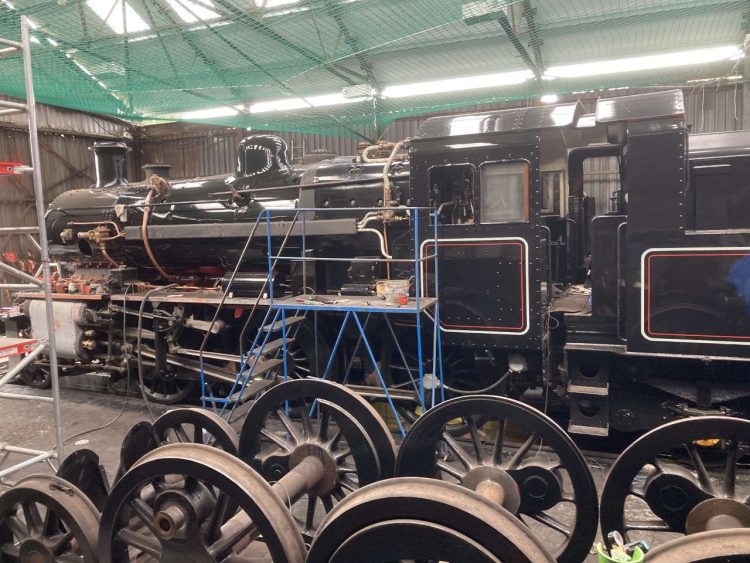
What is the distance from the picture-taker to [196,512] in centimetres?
252

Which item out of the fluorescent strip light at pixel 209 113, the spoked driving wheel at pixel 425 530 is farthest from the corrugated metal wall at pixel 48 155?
the spoked driving wheel at pixel 425 530

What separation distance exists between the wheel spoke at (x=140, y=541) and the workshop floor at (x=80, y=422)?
2.25 meters

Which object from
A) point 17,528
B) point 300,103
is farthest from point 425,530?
point 300,103

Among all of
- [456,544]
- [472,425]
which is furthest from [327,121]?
[456,544]

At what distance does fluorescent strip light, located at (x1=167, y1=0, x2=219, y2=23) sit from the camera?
221 inches

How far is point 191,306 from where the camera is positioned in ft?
19.8

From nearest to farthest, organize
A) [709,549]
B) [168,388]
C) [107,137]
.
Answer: [709,549]
[168,388]
[107,137]

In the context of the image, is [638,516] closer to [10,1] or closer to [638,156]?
[638,156]

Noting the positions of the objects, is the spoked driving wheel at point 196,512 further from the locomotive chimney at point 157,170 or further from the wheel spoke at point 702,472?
the locomotive chimney at point 157,170

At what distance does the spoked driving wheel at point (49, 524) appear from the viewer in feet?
9.09

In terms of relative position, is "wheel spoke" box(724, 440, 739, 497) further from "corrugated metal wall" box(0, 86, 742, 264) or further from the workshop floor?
"corrugated metal wall" box(0, 86, 742, 264)

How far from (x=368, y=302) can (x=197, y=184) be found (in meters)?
3.10

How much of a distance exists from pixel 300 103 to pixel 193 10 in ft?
8.96

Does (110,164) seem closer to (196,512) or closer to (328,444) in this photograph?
(328,444)
